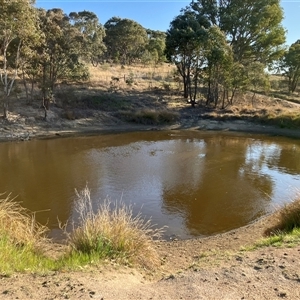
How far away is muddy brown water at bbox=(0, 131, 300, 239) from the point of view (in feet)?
29.1

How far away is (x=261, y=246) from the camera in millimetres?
5488

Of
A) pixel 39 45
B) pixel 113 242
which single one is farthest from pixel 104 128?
pixel 113 242

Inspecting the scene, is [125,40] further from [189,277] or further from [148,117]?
[189,277]

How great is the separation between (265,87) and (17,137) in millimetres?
20477

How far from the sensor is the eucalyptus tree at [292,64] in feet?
127

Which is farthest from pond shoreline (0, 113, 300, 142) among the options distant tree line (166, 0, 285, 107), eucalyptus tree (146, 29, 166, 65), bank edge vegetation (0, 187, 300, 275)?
eucalyptus tree (146, 29, 166, 65)

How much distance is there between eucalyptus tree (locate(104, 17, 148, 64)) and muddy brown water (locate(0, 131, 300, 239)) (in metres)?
30.7

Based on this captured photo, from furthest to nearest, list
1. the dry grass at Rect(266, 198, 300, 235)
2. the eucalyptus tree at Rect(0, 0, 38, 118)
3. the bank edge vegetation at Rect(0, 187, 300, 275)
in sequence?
1. the eucalyptus tree at Rect(0, 0, 38, 118)
2. the dry grass at Rect(266, 198, 300, 235)
3. the bank edge vegetation at Rect(0, 187, 300, 275)

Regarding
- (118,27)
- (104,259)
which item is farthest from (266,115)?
(118,27)

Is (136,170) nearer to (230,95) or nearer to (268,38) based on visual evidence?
(230,95)

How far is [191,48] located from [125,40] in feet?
73.0

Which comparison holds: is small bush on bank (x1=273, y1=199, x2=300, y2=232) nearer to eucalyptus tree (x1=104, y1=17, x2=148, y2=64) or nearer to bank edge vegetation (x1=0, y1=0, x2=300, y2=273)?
bank edge vegetation (x1=0, y1=0, x2=300, y2=273)

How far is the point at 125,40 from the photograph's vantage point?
48.2 m

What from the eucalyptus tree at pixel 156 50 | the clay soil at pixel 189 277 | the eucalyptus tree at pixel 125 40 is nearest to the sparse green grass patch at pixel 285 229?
the clay soil at pixel 189 277
